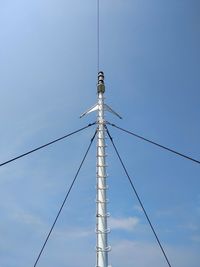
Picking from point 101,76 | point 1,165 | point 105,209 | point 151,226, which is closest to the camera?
point 1,165

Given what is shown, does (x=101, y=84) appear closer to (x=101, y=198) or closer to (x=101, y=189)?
(x=101, y=189)

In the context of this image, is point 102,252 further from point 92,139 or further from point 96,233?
point 92,139

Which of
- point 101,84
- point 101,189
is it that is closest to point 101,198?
point 101,189

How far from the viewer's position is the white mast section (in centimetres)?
1773

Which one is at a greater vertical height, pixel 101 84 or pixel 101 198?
pixel 101 84

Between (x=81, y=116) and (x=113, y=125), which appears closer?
(x=113, y=125)

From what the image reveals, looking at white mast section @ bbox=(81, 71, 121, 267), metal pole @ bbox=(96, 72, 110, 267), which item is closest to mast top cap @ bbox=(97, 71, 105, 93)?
white mast section @ bbox=(81, 71, 121, 267)

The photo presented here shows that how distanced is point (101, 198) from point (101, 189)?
622 mm

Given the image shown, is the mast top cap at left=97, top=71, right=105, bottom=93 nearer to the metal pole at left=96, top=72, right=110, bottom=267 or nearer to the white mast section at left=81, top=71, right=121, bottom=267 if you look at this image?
the white mast section at left=81, top=71, right=121, bottom=267

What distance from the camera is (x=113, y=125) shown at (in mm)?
23031

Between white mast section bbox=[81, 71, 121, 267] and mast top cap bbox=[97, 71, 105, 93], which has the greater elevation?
mast top cap bbox=[97, 71, 105, 93]

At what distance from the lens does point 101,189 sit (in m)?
19.9

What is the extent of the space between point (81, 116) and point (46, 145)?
19.3ft

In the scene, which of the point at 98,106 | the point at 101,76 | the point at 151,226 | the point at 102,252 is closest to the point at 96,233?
the point at 102,252
